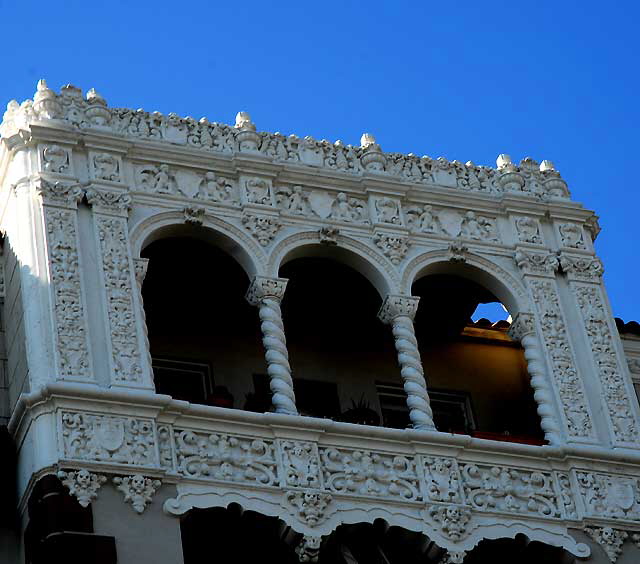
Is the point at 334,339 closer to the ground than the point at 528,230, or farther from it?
closer to the ground

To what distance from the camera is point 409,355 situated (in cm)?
2525

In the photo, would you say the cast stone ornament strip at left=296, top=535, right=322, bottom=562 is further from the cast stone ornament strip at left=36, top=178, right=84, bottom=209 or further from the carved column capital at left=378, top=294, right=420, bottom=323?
the cast stone ornament strip at left=36, top=178, right=84, bottom=209

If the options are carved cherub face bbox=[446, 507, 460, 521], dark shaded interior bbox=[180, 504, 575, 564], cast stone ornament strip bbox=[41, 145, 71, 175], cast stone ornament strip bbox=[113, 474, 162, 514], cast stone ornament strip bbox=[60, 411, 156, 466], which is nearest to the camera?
cast stone ornament strip bbox=[113, 474, 162, 514]

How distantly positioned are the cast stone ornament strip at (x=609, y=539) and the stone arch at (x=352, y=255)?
13.9 ft

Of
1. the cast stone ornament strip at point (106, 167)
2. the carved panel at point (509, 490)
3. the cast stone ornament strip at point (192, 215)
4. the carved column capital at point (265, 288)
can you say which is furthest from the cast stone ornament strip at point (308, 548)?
the cast stone ornament strip at point (106, 167)

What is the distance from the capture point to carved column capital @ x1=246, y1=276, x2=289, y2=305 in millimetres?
25031

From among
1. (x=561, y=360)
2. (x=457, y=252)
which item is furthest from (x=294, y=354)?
(x=561, y=360)

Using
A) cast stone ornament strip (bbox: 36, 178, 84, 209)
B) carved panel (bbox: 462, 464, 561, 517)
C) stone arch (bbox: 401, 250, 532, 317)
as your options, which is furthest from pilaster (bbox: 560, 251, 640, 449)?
cast stone ornament strip (bbox: 36, 178, 84, 209)

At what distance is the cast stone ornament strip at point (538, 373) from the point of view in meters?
25.1

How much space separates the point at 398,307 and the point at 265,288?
1860 millimetres

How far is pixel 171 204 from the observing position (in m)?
25.5

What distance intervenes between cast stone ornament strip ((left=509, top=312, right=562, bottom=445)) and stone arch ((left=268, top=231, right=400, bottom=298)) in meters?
1.85

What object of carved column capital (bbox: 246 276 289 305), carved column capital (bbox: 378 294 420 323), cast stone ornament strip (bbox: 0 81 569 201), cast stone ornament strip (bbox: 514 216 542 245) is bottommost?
carved column capital (bbox: 378 294 420 323)

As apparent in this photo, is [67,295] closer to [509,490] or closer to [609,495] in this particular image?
[509,490]
